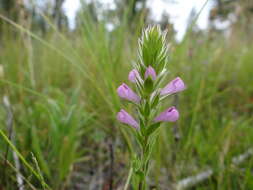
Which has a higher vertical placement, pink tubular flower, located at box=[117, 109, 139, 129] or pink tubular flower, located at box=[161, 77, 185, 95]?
pink tubular flower, located at box=[161, 77, 185, 95]

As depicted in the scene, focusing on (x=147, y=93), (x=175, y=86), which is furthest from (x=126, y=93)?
(x=175, y=86)

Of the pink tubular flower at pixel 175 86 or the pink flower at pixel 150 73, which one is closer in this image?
the pink flower at pixel 150 73

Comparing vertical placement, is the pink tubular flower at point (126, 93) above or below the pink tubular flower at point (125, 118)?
above

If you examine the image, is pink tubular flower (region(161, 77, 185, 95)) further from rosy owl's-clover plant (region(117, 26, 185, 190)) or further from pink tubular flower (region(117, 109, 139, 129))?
pink tubular flower (region(117, 109, 139, 129))

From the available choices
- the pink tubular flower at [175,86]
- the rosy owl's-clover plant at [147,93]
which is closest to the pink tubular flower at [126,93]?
the rosy owl's-clover plant at [147,93]

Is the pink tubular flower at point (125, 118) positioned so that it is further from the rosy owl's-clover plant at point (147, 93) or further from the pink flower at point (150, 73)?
the pink flower at point (150, 73)

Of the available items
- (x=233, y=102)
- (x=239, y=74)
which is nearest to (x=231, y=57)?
(x=239, y=74)

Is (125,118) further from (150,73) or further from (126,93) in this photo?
(150,73)

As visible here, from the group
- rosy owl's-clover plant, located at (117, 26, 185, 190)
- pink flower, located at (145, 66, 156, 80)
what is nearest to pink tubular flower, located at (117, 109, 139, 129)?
→ rosy owl's-clover plant, located at (117, 26, 185, 190)

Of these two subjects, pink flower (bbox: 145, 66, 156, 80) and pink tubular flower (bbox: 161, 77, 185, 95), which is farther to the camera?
pink tubular flower (bbox: 161, 77, 185, 95)
